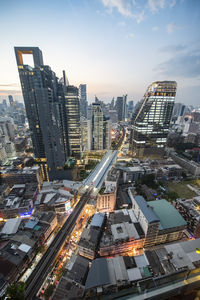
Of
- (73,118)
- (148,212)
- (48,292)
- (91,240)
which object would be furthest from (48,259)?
(73,118)

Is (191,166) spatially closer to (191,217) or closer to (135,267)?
(191,217)

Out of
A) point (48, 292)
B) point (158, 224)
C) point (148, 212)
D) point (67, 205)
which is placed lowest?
point (48, 292)

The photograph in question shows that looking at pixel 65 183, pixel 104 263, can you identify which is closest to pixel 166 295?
pixel 104 263

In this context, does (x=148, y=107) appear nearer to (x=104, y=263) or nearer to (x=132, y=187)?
(x=132, y=187)

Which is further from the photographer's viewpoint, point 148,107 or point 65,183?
point 148,107

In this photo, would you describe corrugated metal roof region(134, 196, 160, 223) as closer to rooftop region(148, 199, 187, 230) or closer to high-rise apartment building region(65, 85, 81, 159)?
rooftop region(148, 199, 187, 230)

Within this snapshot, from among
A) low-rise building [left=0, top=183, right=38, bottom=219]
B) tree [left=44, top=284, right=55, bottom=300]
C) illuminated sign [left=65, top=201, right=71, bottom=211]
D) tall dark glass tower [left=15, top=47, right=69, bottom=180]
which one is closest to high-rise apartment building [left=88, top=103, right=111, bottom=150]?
tall dark glass tower [left=15, top=47, right=69, bottom=180]

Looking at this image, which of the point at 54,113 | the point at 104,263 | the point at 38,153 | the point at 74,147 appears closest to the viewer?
the point at 104,263
